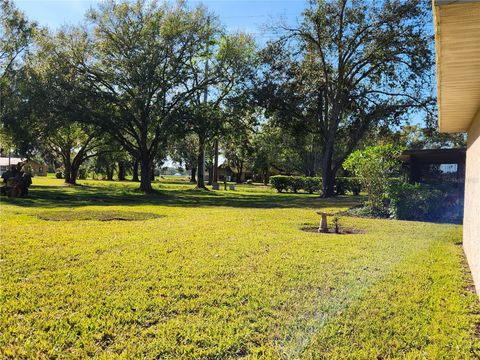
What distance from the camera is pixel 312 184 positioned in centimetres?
3091

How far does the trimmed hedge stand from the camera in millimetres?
28672

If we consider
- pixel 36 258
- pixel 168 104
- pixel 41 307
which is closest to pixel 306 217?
pixel 36 258

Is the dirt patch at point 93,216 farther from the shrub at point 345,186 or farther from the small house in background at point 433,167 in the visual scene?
the shrub at point 345,186

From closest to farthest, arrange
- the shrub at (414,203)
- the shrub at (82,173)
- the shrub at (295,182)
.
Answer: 1. the shrub at (414,203)
2. the shrub at (295,182)
3. the shrub at (82,173)

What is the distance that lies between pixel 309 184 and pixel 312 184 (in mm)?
244

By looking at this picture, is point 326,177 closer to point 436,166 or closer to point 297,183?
point 436,166

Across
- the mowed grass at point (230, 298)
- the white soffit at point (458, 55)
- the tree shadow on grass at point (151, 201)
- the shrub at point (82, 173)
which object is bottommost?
the mowed grass at point (230, 298)

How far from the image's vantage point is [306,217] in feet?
40.7

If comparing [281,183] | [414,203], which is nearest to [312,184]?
[281,183]

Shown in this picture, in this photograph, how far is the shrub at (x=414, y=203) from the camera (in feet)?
40.4

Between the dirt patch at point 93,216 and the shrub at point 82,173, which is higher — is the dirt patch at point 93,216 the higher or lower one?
the lower one

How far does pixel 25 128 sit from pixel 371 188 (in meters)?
19.0

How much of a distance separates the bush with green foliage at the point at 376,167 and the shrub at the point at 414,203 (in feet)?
2.32

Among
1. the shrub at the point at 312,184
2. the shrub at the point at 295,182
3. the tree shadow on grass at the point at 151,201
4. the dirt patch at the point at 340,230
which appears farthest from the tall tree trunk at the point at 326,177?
the dirt patch at the point at 340,230
